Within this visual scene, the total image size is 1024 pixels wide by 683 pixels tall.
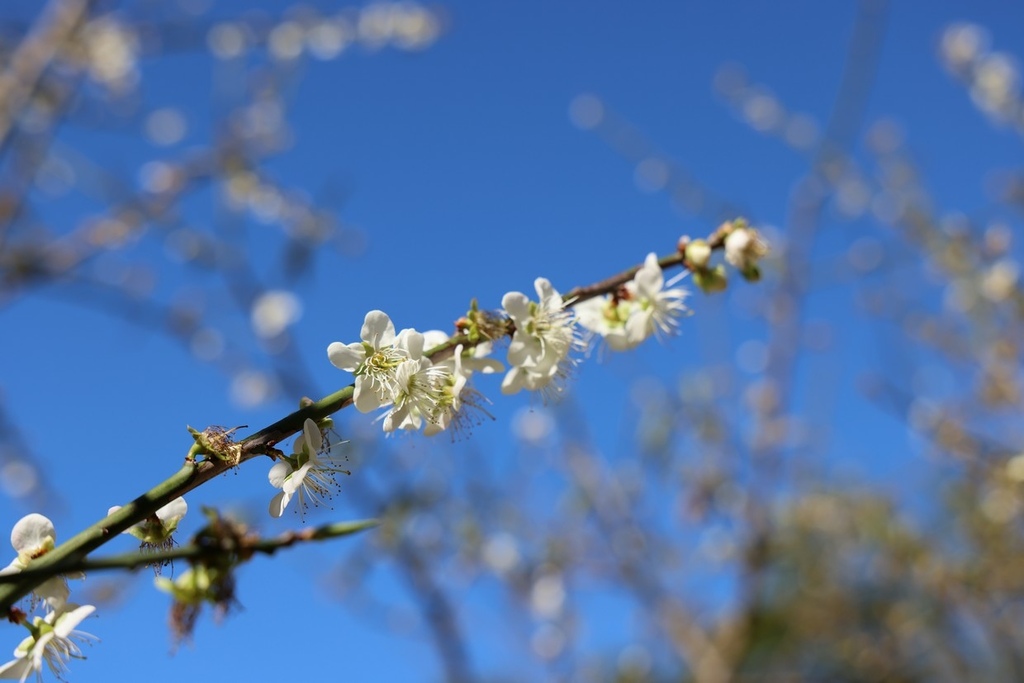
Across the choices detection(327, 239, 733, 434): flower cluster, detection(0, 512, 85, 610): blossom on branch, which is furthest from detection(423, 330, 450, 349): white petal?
detection(0, 512, 85, 610): blossom on branch

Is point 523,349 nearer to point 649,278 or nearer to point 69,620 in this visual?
point 649,278

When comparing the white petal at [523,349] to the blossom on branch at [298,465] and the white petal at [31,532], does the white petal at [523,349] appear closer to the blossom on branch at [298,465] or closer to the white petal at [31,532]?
the blossom on branch at [298,465]

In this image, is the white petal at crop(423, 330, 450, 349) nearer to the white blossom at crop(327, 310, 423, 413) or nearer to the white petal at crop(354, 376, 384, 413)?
the white blossom at crop(327, 310, 423, 413)

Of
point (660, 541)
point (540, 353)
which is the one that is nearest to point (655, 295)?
point (540, 353)

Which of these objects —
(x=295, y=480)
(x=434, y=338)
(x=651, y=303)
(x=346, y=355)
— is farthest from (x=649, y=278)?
(x=295, y=480)

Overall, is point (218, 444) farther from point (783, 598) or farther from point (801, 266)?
point (783, 598)
